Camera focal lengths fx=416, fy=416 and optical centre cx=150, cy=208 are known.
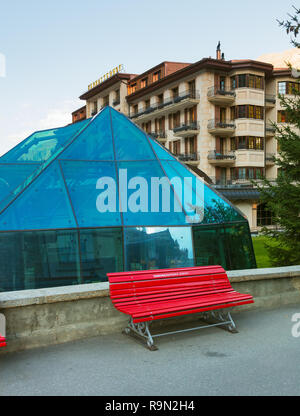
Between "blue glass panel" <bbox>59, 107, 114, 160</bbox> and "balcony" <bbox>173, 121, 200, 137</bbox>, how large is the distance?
112 feet

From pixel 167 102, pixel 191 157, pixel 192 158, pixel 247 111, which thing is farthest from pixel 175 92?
pixel 247 111

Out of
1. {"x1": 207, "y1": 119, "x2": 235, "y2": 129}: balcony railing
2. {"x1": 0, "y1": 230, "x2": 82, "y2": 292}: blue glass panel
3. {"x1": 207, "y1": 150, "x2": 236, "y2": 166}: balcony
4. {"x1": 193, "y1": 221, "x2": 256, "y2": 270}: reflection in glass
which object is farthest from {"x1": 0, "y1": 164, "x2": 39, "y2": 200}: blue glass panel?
{"x1": 207, "y1": 119, "x2": 235, "y2": 129}: balcony railing

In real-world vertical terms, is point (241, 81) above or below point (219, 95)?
above

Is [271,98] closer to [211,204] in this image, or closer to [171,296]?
[211,204]

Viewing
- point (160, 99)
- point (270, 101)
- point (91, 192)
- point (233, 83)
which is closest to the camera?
point (91, 192)

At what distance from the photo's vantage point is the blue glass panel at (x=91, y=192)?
384 inches

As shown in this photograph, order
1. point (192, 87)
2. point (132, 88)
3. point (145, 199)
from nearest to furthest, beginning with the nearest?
point (145, 199)
point (192, 87)
point (132, 88)

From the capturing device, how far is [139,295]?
602cm

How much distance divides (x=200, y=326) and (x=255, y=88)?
140 ft

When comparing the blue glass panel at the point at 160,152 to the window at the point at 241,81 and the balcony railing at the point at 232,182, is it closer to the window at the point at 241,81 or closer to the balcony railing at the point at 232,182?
the balcony railing at the point at 232,182

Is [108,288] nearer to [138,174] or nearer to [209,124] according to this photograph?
[138,174]

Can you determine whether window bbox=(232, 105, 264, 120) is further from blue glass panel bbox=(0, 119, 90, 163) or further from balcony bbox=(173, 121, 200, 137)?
blue glass panel bbox=(0, 119, 90, 163)

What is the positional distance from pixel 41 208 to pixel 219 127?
3734 centimetres

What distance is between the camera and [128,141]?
11805 millimetres
